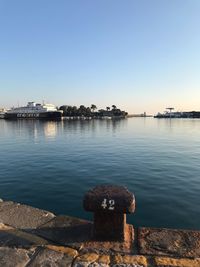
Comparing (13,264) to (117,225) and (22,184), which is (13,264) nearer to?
(117,225)

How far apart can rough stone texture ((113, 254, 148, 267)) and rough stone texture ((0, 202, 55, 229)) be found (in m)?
1.73

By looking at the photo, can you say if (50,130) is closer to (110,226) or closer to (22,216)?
(22,216)

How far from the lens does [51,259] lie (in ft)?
11.2

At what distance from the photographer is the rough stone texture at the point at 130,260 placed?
3.30 m

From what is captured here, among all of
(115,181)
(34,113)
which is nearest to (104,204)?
(115,181)

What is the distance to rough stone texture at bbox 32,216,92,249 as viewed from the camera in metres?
3.90

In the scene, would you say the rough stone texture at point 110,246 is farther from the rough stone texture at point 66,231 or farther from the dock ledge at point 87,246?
the rough stone texture at point 66,231

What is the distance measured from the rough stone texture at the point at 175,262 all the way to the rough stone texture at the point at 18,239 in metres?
1.69

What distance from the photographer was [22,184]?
1253 centimetres

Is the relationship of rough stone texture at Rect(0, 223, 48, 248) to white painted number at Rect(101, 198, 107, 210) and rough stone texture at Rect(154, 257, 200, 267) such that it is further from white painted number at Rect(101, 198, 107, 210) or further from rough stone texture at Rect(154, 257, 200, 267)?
rough stone texture at Rect(154, 257, 200, 267)

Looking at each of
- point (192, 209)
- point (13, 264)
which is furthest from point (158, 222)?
point (13, 264)

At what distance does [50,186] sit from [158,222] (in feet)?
19.2

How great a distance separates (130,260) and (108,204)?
0.79 metres

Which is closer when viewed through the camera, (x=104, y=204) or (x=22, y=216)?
(x=104, y=204)
